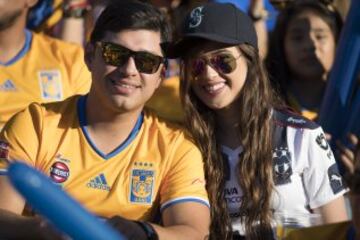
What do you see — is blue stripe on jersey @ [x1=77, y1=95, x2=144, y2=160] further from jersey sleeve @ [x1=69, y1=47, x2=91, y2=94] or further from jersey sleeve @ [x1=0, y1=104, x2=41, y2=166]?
jersey sleeve @ [x1=69, y1=47, x2=91, y2=94]

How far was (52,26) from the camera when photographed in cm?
490

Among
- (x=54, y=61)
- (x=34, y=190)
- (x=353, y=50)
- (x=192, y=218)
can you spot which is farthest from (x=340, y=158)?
(x=34, y=190)

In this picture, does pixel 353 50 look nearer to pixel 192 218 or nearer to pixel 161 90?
pixel 161 90

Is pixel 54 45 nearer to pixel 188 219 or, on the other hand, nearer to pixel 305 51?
pixel 305 51

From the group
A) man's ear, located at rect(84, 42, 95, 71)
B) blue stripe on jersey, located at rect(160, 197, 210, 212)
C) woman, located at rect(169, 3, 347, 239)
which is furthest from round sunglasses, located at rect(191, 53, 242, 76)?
blue stripe on jersey, located at rect(160, 197, 210, 212)

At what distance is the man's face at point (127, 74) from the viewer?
3.04 meters

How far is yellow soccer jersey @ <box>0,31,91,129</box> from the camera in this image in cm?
398

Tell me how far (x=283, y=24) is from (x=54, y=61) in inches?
48.8

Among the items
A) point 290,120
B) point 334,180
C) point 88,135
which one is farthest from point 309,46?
point 88,135

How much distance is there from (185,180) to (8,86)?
1296 mm

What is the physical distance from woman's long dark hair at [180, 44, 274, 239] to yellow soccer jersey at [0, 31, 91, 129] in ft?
2.84

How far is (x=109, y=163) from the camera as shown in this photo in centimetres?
309

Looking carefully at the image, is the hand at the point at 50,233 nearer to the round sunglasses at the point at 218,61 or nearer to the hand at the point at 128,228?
the hand at the point at 128,228

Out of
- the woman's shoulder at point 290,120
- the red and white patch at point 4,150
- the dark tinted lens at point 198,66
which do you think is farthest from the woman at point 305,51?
the red and white patch at point 4,150
